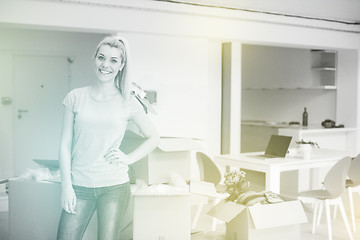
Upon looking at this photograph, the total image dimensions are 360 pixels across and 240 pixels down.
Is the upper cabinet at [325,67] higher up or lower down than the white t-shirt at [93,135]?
higher up

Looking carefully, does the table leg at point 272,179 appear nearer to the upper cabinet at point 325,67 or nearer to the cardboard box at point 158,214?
the cardboard box at point 158,214

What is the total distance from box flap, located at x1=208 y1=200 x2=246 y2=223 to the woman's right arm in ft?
2.82

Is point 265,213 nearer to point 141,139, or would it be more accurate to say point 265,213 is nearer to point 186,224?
point 186,224

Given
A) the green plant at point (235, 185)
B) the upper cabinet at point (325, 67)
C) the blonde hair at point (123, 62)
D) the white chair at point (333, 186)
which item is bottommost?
the white chair at point (333, 186)

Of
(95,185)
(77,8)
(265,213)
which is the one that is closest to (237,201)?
(265,213)

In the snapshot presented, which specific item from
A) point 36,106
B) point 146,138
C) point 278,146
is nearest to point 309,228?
point 278,146

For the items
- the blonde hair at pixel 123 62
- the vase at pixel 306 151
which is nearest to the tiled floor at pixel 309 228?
the vase at pixel 306 151

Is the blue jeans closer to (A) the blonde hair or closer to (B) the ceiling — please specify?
(A) the blonde hair

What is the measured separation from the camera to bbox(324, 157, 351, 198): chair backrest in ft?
12.7

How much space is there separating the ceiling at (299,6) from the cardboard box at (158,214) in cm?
319

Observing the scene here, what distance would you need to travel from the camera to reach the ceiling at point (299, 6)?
5074mm

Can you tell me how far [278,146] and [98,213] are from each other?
2.69m

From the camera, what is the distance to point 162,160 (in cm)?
253

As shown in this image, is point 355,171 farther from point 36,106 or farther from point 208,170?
point 36,106
